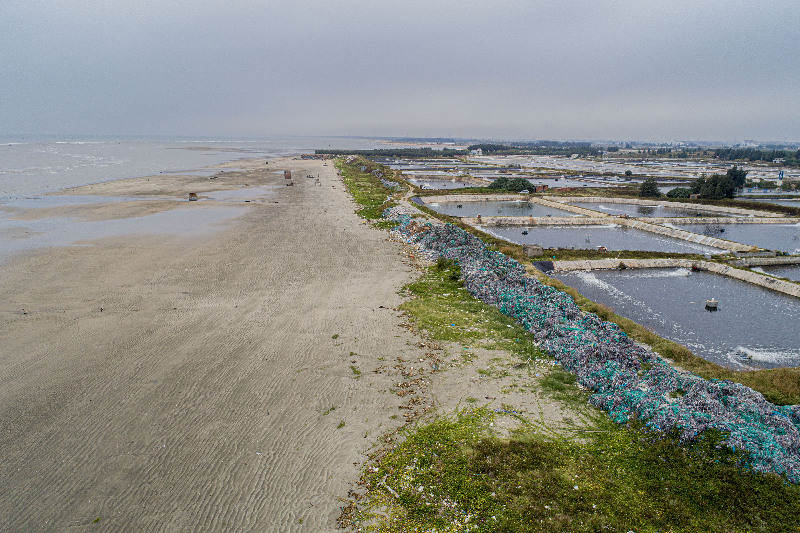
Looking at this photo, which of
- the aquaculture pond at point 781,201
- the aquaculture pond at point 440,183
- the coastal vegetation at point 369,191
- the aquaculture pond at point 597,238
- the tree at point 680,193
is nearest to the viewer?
the aquaculture pond at point 597,238

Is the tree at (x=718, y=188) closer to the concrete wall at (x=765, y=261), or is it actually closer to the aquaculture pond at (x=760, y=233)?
the aquaculture pond at (x=760, y=233)

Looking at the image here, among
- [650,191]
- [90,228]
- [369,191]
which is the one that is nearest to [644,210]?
[650,191]

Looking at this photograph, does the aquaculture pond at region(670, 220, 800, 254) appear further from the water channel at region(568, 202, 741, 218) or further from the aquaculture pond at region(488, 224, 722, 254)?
the water channel at region(568, 202, 741, 218)

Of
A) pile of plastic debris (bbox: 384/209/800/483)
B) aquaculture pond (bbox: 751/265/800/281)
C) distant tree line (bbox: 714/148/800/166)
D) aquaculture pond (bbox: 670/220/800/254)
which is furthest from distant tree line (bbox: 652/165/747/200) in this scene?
distant tree line (bbox: 714/148/800/166)

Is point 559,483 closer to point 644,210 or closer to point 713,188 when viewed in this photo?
point 644,210

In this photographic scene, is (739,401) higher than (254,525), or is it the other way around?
(739,401)

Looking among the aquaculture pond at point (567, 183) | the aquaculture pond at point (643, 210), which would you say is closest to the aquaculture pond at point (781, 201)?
the aquaculture pond at point (643, 210)

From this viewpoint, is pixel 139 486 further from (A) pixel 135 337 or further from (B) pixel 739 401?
(B) pixel 739 401

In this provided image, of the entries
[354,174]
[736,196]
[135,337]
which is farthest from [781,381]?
[354,174]
